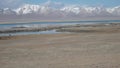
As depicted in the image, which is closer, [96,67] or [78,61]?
[96,67]

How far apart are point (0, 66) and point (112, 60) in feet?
24.2

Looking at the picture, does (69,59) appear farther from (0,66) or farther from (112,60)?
(0,66)

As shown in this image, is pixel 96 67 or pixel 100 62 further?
pixel 100 62

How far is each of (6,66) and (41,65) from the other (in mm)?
2250

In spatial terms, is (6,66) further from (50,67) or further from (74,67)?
(74,67)

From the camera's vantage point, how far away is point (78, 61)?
1517 centimetres

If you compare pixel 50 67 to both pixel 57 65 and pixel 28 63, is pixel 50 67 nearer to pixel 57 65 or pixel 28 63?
pixel 57 65

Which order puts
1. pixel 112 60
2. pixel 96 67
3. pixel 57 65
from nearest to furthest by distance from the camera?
pixel 96 67 < pixel 57 65 < pixel 112 60

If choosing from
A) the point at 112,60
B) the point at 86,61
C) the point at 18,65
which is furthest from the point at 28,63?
the point at 112,60

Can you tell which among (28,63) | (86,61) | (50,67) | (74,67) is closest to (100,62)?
(86,61)

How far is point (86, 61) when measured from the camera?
15.1 metres

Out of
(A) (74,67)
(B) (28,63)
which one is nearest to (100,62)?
(A) (74,67)

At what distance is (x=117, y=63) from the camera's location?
14062 mm

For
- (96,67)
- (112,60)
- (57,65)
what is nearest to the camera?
(96,67)
